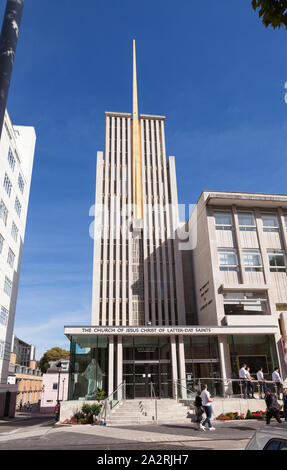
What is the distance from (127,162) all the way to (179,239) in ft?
47.5

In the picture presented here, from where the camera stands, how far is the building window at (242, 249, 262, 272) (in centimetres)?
3528

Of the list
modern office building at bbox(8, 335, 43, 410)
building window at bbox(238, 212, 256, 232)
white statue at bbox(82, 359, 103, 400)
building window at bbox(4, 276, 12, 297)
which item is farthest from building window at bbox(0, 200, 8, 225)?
building window at bbox(238, 212, 256, 232)

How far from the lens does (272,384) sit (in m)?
22.8

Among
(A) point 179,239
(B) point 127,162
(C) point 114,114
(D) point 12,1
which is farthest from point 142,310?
(D) point 12,1

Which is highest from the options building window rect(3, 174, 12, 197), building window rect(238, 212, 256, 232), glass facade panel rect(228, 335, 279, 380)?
building window rect(3, 174, 12, 197)

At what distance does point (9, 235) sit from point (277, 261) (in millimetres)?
30692

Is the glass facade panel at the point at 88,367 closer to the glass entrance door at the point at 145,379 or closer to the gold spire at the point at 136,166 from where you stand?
the glass entrance door at the point at 145,379

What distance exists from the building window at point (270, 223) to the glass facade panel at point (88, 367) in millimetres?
21083

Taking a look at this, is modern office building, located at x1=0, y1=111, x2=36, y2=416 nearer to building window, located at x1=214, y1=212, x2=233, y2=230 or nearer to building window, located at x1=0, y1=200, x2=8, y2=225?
building window, located at x1=0, y1=200, x2=8, y2=225

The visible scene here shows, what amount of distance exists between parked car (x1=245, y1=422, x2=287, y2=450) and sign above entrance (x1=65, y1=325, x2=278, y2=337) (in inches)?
956
